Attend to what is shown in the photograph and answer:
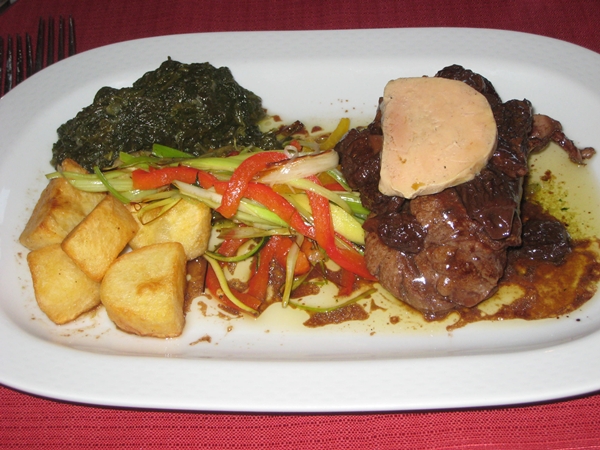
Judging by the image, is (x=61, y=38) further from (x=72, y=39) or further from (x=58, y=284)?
(x=58, y=284)

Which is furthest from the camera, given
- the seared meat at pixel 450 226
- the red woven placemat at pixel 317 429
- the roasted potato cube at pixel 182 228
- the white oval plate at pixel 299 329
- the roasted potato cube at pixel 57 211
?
the roasted potato cube at pixel 182 228

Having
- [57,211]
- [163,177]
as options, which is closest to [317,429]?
[163,177]

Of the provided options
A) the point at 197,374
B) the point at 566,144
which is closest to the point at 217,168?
the point at 197,374

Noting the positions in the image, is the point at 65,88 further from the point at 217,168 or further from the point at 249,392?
the point at 249,392

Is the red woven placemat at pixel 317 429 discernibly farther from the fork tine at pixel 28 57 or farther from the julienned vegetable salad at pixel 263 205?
the fork tine at pixel 28 57

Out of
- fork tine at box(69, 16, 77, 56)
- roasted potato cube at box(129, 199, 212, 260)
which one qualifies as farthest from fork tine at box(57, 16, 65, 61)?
roasted potato cube at box(129, 199, 212, 260)

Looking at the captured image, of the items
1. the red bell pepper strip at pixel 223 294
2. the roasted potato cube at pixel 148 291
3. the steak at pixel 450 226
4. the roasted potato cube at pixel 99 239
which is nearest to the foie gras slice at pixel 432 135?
the steak at pixel 450 226

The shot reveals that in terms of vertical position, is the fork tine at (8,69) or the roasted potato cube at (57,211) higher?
the fork tine at (8,69)
